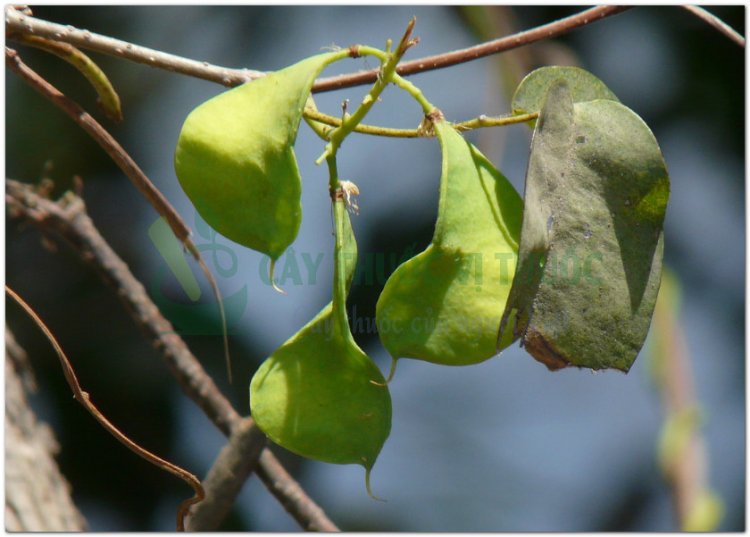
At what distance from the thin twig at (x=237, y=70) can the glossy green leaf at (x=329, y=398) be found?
16cm

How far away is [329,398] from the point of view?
27.8 inches

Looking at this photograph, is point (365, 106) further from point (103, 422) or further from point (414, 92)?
point (103, 422)

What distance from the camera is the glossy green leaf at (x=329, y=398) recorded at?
702mm

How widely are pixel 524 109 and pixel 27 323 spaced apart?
1.32 meters

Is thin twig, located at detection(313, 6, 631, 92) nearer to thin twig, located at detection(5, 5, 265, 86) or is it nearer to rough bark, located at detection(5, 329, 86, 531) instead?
→ thin twig, located at detection(5, 5, 265, 86)

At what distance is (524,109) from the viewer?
2.42ft

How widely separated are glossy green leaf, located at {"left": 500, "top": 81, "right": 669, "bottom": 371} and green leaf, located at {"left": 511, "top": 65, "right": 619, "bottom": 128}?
3 centimetres

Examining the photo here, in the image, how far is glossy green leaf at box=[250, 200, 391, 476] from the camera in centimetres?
70

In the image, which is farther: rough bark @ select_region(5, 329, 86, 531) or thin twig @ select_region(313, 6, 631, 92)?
rough bark @ select_region(5, 329, 86, 531)

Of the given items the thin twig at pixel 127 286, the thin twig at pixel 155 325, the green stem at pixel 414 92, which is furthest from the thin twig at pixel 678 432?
the green stem at pixel 414 92

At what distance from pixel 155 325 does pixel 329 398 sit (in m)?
0.63

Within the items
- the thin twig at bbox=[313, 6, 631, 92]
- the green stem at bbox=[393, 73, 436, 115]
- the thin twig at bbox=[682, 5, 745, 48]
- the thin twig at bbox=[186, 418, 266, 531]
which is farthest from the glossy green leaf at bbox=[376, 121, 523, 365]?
the thin twig at bbox=[186, 418, 266, 531]

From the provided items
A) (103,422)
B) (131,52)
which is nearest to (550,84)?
(131,52)

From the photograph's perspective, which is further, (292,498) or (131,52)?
(292,498)
